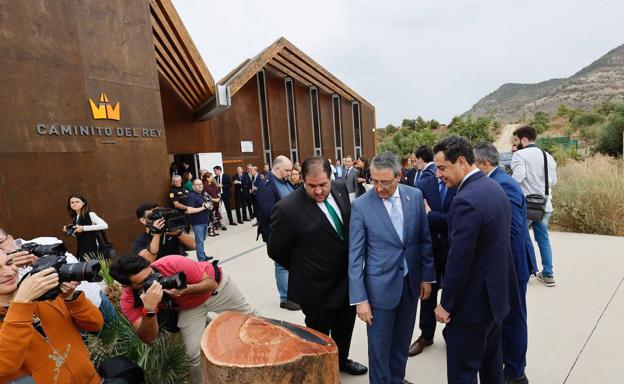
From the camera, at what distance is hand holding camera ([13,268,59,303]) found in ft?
5.05

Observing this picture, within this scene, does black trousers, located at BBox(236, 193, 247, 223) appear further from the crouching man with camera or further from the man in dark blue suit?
the man in dark blue suit

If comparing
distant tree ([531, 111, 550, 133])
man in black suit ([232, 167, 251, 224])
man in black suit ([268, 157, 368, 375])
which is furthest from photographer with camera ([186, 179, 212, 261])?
distant tree ([531, 111, 550, 133])

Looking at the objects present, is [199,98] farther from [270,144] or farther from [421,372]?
[421,372]

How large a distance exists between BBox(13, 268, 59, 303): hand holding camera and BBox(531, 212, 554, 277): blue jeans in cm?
487

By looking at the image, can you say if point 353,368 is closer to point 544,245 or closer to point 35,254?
point 35,254

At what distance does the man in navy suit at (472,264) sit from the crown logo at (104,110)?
5900 millimetres

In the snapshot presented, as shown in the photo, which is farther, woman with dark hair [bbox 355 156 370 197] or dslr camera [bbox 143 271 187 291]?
woman with dark hair [bbox 355 156 370 197]

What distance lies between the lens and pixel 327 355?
5.53ft

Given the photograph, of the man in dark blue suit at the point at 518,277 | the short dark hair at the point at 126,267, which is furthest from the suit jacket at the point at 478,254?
the short dark hair at the point at 126,267

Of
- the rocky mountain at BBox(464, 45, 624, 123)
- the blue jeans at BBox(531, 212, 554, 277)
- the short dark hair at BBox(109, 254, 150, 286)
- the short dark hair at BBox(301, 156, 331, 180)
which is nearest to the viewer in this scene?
the short dark hair at BBox(109, 254, 150, 286)

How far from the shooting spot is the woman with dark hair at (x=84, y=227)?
4537mm

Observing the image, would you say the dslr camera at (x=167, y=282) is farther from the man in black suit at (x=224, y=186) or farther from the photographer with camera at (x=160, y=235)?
the man in black suit at (x=224, y=186)

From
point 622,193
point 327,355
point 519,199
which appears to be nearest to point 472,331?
point 327,355

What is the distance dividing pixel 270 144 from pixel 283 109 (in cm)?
206
